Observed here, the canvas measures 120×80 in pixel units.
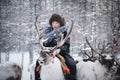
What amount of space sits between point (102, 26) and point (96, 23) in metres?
0.30

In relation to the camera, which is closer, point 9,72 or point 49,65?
point 49,65

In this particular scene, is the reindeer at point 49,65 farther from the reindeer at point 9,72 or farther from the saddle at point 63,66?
the reindeer at point 9,72

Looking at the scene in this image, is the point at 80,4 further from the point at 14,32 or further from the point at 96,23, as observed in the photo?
the point at 14,32

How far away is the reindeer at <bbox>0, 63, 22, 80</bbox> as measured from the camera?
1048 centimetres

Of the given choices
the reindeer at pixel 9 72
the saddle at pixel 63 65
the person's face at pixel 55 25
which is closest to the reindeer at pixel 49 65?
the saddle at pixel 63 65

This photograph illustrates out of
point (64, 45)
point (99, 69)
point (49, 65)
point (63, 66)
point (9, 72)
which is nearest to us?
point (49, 65)

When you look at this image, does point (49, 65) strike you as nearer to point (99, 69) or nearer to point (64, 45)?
point (64, 45)

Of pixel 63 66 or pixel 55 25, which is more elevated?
pixel 55 25

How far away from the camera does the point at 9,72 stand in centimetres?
1073

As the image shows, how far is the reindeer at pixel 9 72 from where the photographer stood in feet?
34.4

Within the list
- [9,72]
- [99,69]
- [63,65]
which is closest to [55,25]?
[63,65]

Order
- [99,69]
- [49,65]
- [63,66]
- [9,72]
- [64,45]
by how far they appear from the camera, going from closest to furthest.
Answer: [49,65]
[63,66]
[64,45]
[99,69]
[9,72]

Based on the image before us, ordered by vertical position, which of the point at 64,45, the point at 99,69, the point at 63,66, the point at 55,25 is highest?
the point at 55,25

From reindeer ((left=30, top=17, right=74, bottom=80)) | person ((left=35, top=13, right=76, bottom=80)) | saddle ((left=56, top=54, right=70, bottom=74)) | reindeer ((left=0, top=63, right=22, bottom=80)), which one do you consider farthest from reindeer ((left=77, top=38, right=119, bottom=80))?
reindeer ((left=0, top=63, right=22, bottom=80))
